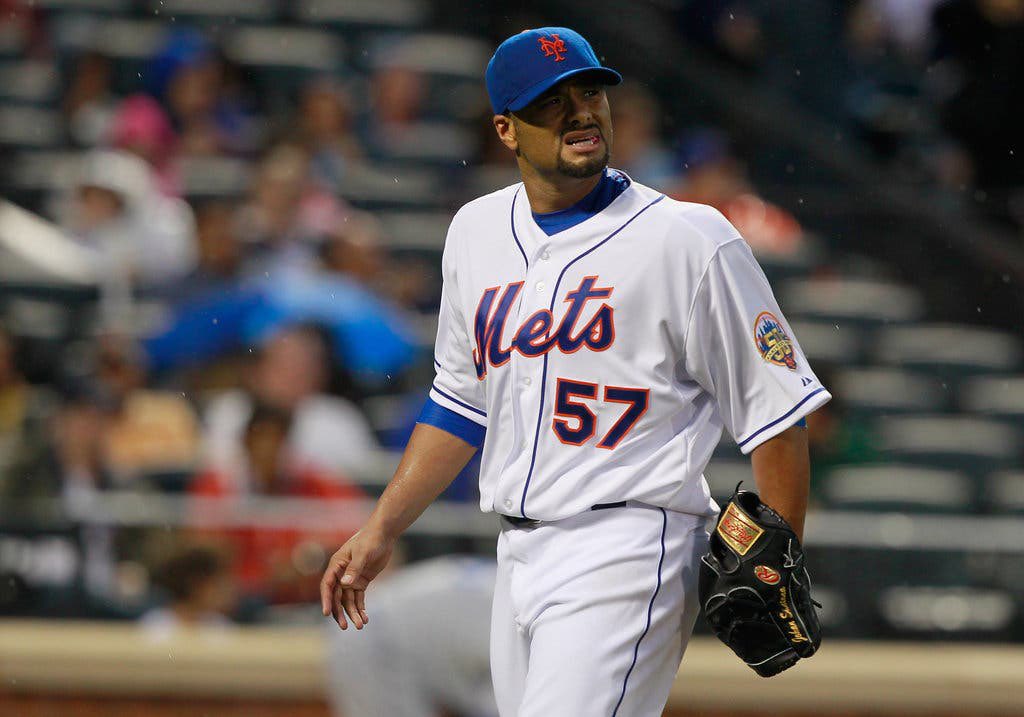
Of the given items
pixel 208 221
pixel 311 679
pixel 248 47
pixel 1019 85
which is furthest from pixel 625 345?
pixel 248 47

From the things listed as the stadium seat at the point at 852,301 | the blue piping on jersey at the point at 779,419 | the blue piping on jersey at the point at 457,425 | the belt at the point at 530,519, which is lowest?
the stadium seat at the point at 852,301

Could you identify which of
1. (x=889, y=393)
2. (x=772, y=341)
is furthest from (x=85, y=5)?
(x=772, y=341)

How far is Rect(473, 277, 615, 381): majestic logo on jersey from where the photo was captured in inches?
122

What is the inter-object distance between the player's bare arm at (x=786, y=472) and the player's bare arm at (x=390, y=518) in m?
0.65

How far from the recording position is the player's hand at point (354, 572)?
329cm

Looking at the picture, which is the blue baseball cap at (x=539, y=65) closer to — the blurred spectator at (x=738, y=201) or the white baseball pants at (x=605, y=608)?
the white baseball pants at (x=605, y=608)

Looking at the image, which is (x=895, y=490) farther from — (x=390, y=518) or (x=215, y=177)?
(x=390, y=518)

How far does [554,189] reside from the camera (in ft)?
10.6

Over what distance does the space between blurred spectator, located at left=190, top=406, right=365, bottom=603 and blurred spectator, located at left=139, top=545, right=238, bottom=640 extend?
2.6 inches

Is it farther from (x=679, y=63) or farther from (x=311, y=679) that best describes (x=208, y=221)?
(x=679, y=63)

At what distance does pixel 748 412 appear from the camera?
10.0 feet

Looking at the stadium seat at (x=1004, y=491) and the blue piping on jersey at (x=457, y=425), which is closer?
the blue piping on jersey at (x=457, y=425)

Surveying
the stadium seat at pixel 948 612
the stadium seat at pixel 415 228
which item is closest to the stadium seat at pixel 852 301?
the stadium seat at pixel 415 228

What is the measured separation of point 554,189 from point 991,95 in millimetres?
5860
